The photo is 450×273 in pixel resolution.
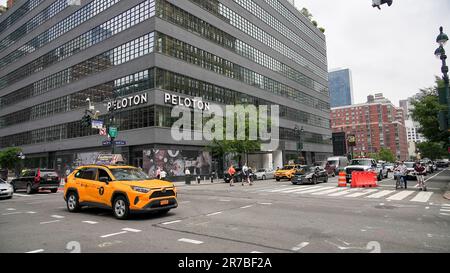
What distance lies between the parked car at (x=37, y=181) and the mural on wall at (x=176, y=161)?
41.7ft

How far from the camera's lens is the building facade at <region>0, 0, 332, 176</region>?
3677 cm

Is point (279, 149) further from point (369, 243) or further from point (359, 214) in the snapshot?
point (369, 243)

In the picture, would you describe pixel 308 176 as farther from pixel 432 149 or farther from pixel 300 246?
pixel 432 149

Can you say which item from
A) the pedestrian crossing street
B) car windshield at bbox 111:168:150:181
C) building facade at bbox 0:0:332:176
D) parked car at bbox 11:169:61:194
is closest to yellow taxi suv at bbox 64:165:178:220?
car windshield at bbox 111:168:150:181

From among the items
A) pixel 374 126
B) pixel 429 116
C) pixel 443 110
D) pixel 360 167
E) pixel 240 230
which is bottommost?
pixel 240 230

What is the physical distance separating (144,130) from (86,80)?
16.5 meters

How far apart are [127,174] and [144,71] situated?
28.7 m

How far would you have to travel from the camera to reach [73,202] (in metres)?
11.4

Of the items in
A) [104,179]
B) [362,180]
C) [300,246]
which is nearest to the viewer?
[300,246]

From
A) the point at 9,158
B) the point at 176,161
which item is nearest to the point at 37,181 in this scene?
the point at 176,161

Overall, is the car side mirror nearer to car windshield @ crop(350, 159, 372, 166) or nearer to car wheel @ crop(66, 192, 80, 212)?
car wheel @ crop(66, 192, 80, 212)

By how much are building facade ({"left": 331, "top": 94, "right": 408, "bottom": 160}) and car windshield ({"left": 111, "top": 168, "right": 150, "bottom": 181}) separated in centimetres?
14834

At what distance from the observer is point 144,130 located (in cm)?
3584

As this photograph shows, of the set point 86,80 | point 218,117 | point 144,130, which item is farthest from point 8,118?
point 218,117
